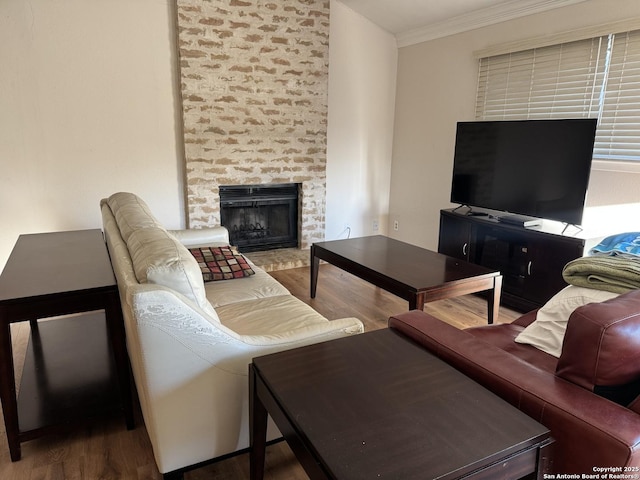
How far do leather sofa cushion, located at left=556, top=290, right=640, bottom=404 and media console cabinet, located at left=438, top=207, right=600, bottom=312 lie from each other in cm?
196

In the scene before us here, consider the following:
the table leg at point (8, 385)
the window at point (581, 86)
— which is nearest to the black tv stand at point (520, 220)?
the window at point (581, 86)

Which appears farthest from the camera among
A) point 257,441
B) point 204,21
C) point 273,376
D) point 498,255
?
point 204,21

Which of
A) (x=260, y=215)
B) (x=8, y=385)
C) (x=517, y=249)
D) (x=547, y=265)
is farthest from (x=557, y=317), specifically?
(x=260, y=215)

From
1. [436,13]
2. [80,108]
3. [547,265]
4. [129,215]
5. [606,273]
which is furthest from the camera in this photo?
[436,13]

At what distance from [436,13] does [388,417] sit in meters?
4.03

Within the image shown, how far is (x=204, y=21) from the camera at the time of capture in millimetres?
3873

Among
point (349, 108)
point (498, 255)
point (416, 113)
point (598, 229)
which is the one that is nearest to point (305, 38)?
point (349, 108)

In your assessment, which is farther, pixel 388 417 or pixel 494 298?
pixel 494 298

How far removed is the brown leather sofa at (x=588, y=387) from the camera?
1.00m

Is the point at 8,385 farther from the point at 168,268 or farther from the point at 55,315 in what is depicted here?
the point at 168,268

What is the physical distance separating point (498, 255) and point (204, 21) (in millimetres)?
3163

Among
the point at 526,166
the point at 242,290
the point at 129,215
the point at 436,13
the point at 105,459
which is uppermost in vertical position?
the point at 436,13

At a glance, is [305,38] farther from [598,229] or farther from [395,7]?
[598,229]

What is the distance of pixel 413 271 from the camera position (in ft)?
9.14
